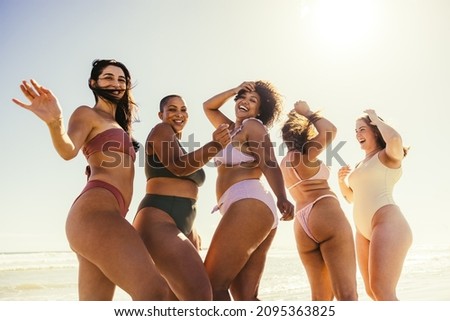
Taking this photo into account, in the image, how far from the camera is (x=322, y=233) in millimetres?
5105

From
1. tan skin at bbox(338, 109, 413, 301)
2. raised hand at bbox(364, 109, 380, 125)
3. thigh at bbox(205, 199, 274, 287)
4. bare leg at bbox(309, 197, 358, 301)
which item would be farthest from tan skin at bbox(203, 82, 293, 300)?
raised hand at bbox(364, 109, 380, 125)

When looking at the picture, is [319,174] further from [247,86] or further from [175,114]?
[175,114]

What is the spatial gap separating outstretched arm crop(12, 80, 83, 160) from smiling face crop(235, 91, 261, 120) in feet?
6.65

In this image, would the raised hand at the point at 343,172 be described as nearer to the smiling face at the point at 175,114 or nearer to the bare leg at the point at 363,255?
the bare leg at the point at 363,255

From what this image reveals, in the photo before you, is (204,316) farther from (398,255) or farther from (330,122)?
(330,122)

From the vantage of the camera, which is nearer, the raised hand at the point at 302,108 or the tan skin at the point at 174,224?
the tan skin at the point at 174,224

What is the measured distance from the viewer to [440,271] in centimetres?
1526

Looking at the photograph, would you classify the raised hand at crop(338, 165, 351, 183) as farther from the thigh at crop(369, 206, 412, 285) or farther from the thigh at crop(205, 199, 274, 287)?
the thigh at crop(205, 199, 274, 287)

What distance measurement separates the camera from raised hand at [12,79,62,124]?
346 centimetres

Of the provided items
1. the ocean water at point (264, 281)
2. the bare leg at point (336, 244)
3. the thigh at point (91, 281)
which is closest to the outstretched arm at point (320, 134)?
the bare leg at point (336, 244)

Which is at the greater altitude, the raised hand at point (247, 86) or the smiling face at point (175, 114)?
the raised hand at point (247, 86)

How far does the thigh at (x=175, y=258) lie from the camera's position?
12.8ft

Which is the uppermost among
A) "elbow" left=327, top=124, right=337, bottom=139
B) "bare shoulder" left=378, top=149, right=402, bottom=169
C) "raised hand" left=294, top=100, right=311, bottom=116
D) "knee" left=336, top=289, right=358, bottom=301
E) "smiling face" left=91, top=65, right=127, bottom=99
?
"smiling face" left=91, top=65, right=127, bottom=99

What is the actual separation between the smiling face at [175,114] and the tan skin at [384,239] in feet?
7.27
